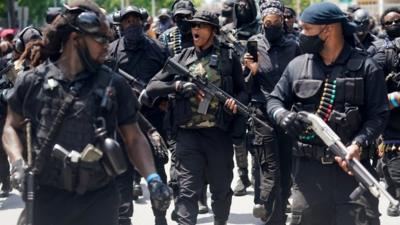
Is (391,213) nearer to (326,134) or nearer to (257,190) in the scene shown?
(257,190)

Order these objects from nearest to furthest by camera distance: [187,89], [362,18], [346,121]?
[346,121]
[187,89]
[362,18]

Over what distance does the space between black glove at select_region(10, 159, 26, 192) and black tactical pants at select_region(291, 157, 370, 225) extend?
1.89 m

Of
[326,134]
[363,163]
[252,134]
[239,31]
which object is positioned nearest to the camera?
[326,134]

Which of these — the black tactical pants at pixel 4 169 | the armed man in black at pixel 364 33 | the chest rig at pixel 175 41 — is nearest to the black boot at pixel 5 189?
the black tactical pants at pixel 4 169

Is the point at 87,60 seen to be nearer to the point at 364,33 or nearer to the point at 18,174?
the point at 18,174

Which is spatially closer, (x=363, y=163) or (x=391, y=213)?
(x=363, y=163)

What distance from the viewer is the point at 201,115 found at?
23.8ft

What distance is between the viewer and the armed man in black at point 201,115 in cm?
722

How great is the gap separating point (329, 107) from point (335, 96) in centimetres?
8

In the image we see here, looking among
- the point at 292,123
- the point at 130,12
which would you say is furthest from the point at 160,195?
the point at 130,12

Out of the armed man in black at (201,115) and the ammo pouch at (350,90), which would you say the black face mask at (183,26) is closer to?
the armed man in black at (201,115)

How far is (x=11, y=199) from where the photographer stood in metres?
10.4

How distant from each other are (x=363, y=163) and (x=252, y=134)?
8.53ft

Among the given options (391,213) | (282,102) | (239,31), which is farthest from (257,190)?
(282,102)
